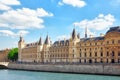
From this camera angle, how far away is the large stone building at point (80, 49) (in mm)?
67062

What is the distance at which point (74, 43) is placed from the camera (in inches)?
3137

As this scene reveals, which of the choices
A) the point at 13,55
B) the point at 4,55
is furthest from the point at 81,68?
the point at 4,55

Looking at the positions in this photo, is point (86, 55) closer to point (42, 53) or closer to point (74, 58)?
point (74, 58)

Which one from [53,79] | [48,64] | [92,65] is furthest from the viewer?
[48,64]

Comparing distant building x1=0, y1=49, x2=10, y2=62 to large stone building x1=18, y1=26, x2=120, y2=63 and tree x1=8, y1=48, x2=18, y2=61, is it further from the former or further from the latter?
large stone building x1=18, y1=26, x2=120, y2=63

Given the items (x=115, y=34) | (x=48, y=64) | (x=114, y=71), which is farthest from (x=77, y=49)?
(x=114, y=71)

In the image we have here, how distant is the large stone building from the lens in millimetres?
67062

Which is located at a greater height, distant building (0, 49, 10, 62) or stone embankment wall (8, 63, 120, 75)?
distant building (0, 49, 10, 62)

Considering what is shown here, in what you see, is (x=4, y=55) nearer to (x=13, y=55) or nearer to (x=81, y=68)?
(x=13, y=55)

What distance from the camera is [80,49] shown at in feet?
255

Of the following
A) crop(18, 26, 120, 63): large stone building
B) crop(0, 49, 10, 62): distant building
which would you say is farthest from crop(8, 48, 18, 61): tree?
crop(0, 49, 10, 62): distant building

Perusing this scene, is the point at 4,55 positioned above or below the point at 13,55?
above

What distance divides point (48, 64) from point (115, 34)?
1861cm

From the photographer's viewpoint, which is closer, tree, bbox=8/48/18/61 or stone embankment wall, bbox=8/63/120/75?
stone embankment wall, bbox=8/63/120/75
